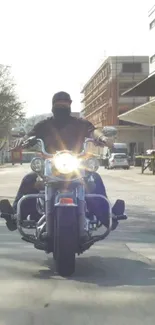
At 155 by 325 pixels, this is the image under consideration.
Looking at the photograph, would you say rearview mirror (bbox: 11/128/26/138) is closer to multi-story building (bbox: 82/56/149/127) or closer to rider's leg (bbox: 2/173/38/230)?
rider's leg (bbox: 2/173/38/230)

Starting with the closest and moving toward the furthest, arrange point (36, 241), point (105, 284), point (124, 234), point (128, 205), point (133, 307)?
1. point (133, 307)
2. point (105, 284)
3. point (36, 241)
4. point (124, 234)
5. point (128, 205)

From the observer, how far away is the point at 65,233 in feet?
21.5

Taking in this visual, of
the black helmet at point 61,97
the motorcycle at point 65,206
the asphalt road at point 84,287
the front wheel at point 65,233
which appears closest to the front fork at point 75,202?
the motorcycle at point 65,206

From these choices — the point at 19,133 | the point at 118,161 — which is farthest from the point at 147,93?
the point at 19,133

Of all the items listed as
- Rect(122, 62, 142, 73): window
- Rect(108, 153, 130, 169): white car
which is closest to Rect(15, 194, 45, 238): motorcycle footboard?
Rect(108, 153, 130, 169): white car

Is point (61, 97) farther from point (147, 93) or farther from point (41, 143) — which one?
point (147, 93)

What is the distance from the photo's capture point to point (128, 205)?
16.6 meters

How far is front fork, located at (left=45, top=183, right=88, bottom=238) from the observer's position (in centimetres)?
673

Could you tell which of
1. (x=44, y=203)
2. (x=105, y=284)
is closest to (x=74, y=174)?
(x=44, y=203)

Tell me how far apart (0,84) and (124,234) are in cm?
6310

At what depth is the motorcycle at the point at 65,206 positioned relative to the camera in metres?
6.60

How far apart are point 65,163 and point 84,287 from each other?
1.33 meters

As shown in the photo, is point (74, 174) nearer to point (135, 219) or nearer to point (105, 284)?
point (105, 284)

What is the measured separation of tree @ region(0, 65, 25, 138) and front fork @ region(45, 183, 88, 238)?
6373 centimetres
